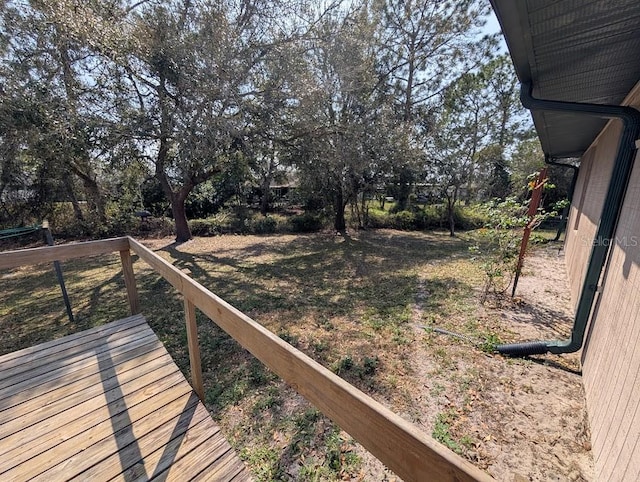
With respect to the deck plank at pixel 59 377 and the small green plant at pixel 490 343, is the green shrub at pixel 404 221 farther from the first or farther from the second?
the deck plank at pixel 59 377

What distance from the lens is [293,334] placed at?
11.8ft

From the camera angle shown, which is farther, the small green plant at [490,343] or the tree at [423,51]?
the tree at [423,51]

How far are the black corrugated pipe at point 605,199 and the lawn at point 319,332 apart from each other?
12.1 inches

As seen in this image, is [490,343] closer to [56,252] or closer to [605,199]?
[605,199]

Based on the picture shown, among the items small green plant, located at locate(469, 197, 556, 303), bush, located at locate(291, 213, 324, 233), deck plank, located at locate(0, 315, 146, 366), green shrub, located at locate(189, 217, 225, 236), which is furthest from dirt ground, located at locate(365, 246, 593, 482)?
green shrub, located at locate(189, 217, 225, 236)

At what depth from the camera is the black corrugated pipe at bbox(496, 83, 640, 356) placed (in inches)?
86.9

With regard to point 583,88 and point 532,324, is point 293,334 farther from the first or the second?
point 583,88

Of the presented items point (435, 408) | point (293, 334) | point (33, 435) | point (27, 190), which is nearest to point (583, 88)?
point (435, 408)

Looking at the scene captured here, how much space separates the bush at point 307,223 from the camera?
A: 36.9ft

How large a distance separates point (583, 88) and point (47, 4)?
7.59 metres

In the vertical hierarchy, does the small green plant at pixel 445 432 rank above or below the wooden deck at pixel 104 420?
below

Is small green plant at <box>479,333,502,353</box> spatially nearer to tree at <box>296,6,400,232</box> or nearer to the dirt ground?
the dirt ground

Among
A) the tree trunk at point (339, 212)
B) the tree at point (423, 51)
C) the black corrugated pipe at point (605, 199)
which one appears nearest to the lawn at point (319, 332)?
the black corrugated pipe at point (605, 199)

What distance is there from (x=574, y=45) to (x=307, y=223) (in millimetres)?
9940
